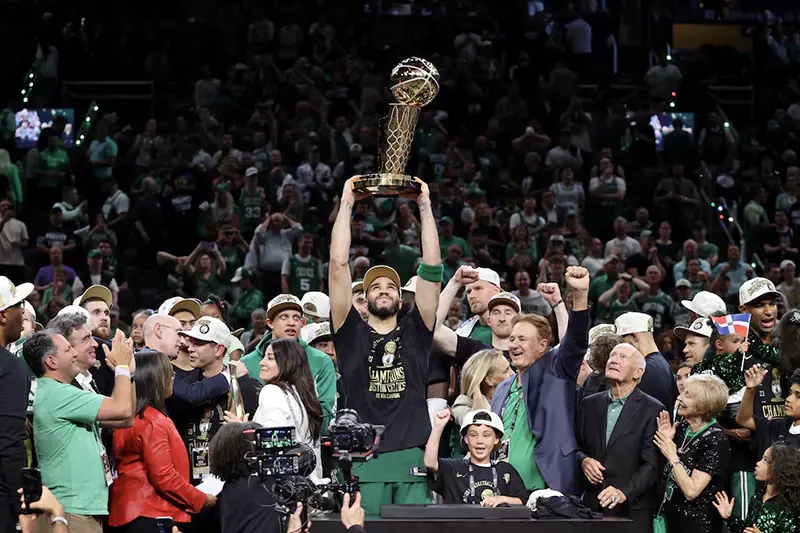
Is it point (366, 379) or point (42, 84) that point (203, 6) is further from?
point (366, 379)

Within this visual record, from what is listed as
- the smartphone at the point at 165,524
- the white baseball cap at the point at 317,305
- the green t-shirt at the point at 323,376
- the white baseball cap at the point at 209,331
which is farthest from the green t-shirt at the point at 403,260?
the smartphone at the point at 165,524

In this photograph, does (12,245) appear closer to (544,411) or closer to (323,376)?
(323,376)

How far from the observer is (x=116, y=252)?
56.6ft

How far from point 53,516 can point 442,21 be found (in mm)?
16534

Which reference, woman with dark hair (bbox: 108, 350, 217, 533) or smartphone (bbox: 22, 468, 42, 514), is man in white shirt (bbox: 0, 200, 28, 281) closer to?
woman with dark hair (bbox: 108, 350, 217, 533)

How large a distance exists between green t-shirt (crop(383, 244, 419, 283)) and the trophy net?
320 inches

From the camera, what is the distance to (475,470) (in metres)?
8.09

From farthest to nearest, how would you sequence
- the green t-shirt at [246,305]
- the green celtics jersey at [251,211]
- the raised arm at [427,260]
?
the green celtics jersey at [251,211], the green t-shirt at [246,305], the raised arm at [427,260]

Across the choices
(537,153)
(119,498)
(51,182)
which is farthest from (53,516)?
(537,153)

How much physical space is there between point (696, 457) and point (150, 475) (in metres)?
3.31

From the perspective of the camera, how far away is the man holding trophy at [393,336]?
780cm

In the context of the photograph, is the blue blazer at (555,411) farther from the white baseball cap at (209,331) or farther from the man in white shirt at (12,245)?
the man in white shirt at (12,245)

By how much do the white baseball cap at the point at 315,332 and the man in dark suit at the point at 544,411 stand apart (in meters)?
1.86

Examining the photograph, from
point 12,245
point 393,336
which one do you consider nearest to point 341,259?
point 393,336
